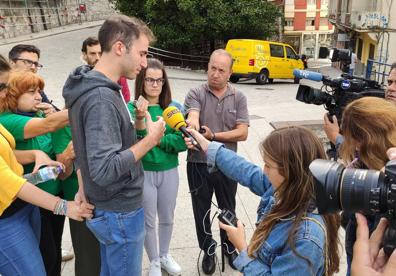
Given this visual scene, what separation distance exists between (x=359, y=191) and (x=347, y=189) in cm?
4

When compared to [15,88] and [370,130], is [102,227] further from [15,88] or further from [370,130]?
[370,130]

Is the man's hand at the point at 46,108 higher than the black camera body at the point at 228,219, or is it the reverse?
the man's hand at the point at 46,108

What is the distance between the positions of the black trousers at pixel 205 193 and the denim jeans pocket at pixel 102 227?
3.88ft

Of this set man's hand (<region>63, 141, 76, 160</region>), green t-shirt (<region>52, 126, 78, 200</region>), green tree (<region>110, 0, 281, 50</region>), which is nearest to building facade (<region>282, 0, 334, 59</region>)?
green tree (<region>110, 0, 281, 50</region>)

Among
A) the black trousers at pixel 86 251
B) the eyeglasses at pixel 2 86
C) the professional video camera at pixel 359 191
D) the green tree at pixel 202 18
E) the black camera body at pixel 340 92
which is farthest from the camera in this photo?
the green tree at pixel 202 18

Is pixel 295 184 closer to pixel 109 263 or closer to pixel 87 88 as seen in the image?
pixel 87 88

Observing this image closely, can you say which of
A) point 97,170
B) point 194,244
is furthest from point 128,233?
point 194,244

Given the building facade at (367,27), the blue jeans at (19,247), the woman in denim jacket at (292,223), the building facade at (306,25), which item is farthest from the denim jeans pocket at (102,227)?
the building facade at (306,25)

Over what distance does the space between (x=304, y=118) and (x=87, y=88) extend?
7102 mm

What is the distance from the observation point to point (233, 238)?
1807mm

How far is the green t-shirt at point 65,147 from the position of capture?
260 centimetres

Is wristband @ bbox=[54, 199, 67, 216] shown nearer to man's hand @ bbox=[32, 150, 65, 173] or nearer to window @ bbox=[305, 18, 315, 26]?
man's hand @ bbox=[32, 150, 65, 173]

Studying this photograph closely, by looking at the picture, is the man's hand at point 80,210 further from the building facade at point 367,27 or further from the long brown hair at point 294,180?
the building facade at point 367,27

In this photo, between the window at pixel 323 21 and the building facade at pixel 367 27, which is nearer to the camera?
the building facade at pixel 367 27
